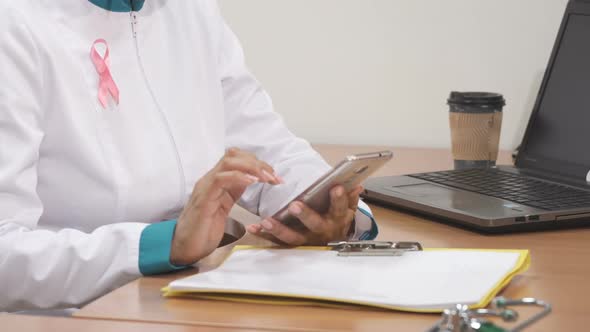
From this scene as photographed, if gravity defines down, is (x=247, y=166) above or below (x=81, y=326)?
above

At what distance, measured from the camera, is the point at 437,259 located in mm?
1161

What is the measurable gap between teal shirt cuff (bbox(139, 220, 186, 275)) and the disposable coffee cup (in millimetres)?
781

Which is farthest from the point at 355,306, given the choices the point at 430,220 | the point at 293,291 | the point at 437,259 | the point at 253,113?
the point at 253,113

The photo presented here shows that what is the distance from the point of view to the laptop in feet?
4.60

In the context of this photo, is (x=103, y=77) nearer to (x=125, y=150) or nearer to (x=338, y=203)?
(x=125, y=150)

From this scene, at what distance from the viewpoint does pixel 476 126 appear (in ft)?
5.99

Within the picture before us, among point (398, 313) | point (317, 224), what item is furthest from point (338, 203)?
point (398, 313)

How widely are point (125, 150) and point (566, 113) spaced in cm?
79

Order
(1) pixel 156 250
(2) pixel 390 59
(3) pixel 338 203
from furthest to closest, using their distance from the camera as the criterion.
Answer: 1. (2) pixel 390 59
2. (3) pixel 338 203
3. (1) pixel 156 250

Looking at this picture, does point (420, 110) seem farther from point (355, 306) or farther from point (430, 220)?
point (355, 306)

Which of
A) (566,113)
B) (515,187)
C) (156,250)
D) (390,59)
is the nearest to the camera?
(156,250)

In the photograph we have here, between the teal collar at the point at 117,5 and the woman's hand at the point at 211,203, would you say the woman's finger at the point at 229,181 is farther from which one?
the teal collar at the point at 117,5

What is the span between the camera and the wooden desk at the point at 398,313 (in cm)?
98

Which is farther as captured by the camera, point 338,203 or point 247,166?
point 338,203
